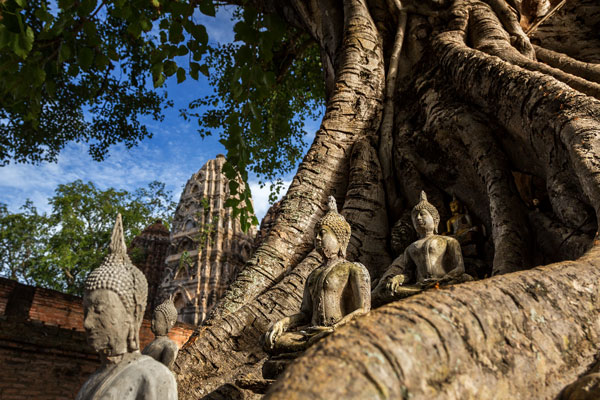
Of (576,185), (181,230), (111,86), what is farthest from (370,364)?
(181,230)

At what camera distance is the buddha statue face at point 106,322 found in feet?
5.87

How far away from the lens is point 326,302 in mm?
2922

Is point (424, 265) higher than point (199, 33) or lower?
lower

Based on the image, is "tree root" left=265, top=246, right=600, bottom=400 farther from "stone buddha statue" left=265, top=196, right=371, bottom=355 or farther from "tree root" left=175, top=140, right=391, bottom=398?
"tree root" left=175, top=140, right=391, bottom=398

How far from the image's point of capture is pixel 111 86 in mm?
11602

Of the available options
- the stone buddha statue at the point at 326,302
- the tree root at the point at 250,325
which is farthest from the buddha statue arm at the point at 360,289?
the tree root at the point at 250,325

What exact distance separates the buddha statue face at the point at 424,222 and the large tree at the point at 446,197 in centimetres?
49

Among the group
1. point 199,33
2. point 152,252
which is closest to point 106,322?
point 199,33

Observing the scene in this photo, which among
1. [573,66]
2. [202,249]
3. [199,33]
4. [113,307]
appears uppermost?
[202,249]

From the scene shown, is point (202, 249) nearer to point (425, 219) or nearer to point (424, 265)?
point (425, 219)

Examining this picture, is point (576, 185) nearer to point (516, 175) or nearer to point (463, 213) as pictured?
point (516, 175)

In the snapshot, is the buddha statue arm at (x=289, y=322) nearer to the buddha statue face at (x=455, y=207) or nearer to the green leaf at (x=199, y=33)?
the green leaf at (x=199, y=33)

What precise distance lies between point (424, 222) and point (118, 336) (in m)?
2.65

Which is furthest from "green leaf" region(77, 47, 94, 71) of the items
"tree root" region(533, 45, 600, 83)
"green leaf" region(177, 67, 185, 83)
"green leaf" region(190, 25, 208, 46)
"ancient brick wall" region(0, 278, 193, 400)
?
"ancient brick wall" region(0, 278, 193, 400)
